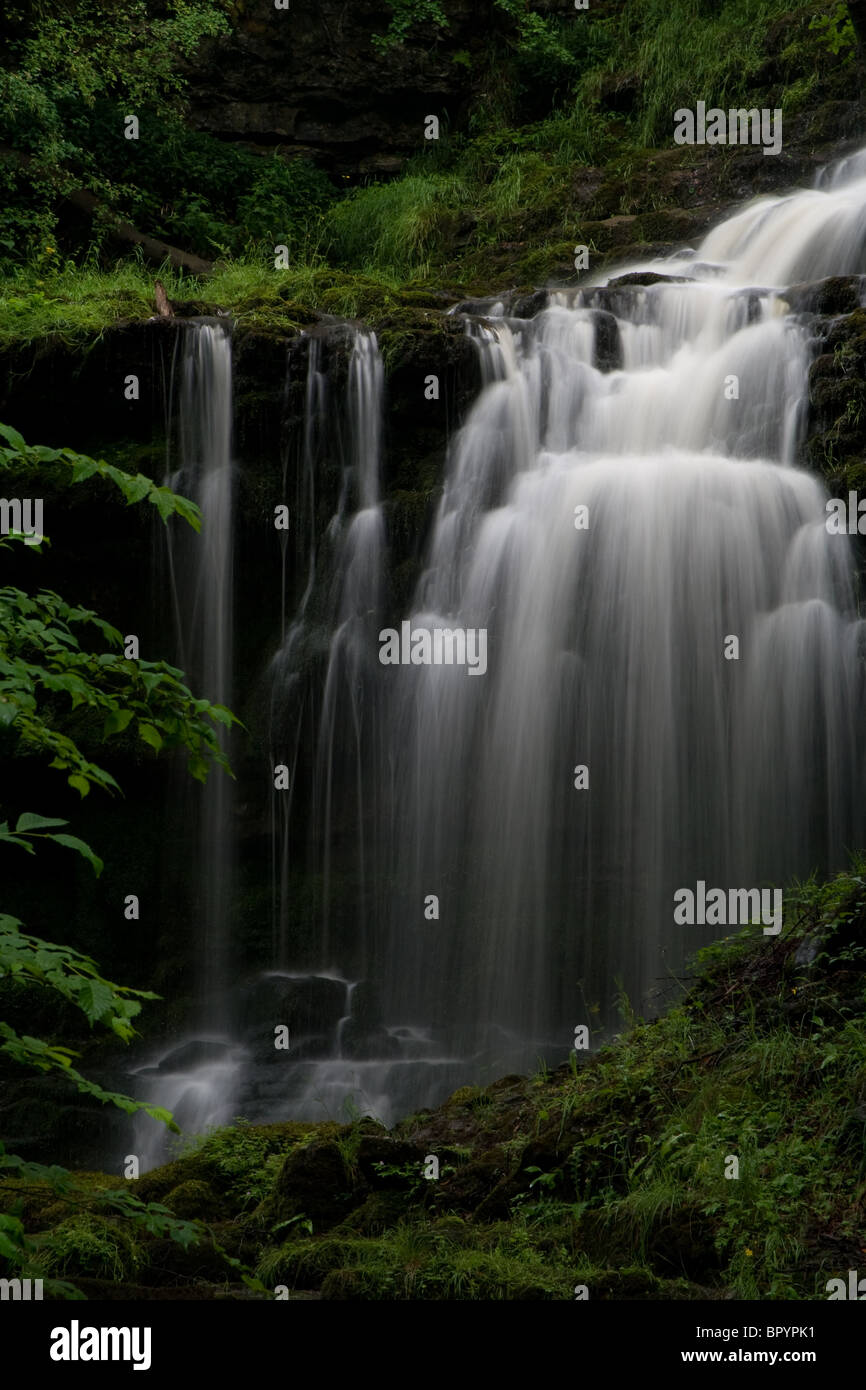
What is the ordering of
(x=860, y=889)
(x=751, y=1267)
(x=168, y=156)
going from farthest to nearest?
(x=168, y=156) < (x=860, y=889) < (x=751, y=1267)

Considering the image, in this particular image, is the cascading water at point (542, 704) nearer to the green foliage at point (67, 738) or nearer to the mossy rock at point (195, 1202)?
the mossy rock at point (195, 1202)

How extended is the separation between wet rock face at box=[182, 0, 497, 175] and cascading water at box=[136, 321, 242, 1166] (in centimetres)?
904

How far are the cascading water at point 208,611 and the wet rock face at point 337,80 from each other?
9.04 m

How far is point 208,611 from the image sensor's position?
10.0m

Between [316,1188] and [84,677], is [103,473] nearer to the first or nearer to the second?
[84,677]

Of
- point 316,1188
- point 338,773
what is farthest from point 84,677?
point 338,773

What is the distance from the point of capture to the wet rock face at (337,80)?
17594 millimetres

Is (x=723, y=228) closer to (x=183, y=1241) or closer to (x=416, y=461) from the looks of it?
(x=416, y=461)

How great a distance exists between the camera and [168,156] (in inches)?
647

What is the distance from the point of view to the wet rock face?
57.7 ft

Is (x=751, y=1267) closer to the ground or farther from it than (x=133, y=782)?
closer to the ground

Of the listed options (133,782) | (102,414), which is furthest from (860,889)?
(102,414)

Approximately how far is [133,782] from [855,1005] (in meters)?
6.34

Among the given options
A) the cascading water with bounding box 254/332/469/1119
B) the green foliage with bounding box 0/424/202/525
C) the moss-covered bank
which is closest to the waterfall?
the cascading water with bounding box 254/332/469/1119
